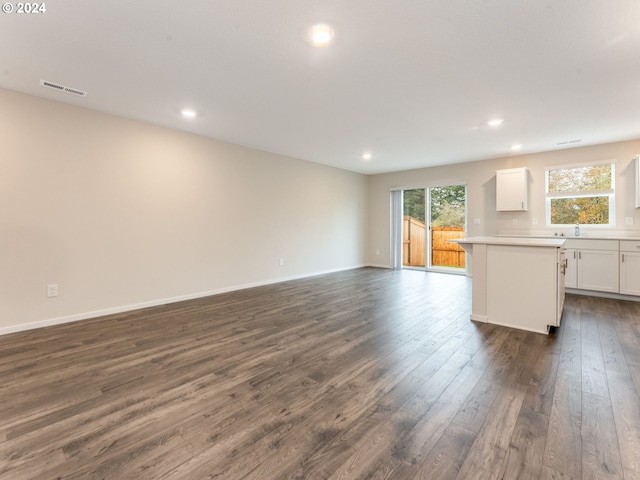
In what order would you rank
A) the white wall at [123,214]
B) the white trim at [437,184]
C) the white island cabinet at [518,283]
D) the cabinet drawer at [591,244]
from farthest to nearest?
1. the white trim at [437,184]
2. the cabinet drawer at [591,244]
3. the white wall at [123,214]
4. the white island cabinet at [518,283]

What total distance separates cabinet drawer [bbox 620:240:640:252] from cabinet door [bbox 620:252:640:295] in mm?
56

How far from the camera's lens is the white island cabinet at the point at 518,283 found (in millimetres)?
3076

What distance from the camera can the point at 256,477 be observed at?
133 cm

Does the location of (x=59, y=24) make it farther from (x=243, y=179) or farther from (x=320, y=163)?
(x=320, y=163)

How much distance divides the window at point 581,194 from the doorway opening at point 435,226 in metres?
1.55

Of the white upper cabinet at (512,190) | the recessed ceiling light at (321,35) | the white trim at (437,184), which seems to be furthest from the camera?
the white trim at (437,184)

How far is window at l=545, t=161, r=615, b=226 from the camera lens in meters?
5.05

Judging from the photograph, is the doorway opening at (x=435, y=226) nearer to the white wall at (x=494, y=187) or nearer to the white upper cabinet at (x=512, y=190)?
the white wall at (x=494, y=187)

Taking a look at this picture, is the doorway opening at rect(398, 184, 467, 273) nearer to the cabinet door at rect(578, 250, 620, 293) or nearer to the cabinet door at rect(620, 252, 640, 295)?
the cabinet door at rect(578, 250, 620, 293)

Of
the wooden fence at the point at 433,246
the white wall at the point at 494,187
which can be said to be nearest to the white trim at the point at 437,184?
the white wall at the point at 494,187

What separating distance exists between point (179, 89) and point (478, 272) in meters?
3.80

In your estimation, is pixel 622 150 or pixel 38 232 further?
pixel 622 150

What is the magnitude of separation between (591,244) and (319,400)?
511 cm

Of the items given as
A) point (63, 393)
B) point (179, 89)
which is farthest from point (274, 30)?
point (63, 393)
